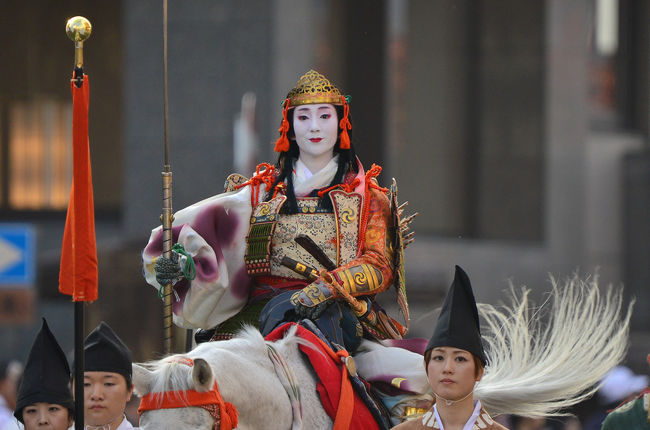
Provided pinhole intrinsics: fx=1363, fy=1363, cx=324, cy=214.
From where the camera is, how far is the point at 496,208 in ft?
64.7

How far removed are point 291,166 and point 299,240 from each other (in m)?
0.51

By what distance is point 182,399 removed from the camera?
5.25 meters

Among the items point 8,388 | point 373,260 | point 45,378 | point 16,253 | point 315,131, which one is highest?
point 315,131

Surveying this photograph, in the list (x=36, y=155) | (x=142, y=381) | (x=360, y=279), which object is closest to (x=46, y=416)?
(x=142, y=381)

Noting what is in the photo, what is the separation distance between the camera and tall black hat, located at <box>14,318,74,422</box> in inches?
229

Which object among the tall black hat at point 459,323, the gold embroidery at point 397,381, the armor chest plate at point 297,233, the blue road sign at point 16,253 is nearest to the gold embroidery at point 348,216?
the armor chest plate at point 297,233

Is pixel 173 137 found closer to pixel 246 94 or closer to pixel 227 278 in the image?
pixel 246 94

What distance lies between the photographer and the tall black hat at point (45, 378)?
5820mm

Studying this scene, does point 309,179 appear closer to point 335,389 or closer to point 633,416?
point 335,389

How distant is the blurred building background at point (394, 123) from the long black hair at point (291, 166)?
9.02 metres

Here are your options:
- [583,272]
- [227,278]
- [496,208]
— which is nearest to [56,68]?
[496,208]

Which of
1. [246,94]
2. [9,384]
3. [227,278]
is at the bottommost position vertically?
[9,384]

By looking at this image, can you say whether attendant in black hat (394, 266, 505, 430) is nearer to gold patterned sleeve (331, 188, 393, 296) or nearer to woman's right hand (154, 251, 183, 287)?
gold patterned sleeve (331, 188, 393, 296)

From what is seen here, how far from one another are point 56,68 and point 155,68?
2.56 meters
